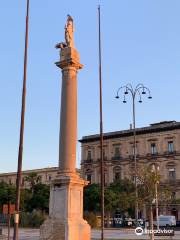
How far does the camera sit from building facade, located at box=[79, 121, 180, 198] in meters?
70.4

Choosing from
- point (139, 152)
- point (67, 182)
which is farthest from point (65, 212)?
point (139, 152)

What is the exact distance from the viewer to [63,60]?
Result: 1742cm

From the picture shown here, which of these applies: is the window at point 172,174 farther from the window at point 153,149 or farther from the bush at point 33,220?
the bush at point 33,220

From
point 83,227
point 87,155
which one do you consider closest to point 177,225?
point 87,155

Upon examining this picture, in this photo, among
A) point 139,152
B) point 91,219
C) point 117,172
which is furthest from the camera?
point 117,172

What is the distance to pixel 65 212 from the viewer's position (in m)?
15.2

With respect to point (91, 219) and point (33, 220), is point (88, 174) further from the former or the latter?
point (33, 220)

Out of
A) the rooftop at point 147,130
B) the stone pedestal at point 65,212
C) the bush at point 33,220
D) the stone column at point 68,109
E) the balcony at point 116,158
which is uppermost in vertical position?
the rooftop at point 147,130

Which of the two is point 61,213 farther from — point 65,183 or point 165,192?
point 165,192

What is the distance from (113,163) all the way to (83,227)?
61.6 metres

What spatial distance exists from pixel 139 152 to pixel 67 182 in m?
60.1

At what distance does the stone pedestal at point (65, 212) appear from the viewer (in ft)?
49.4

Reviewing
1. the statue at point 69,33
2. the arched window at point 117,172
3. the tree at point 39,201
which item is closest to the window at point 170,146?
the arched window at point 117,172

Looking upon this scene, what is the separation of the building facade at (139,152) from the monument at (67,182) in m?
51.4
